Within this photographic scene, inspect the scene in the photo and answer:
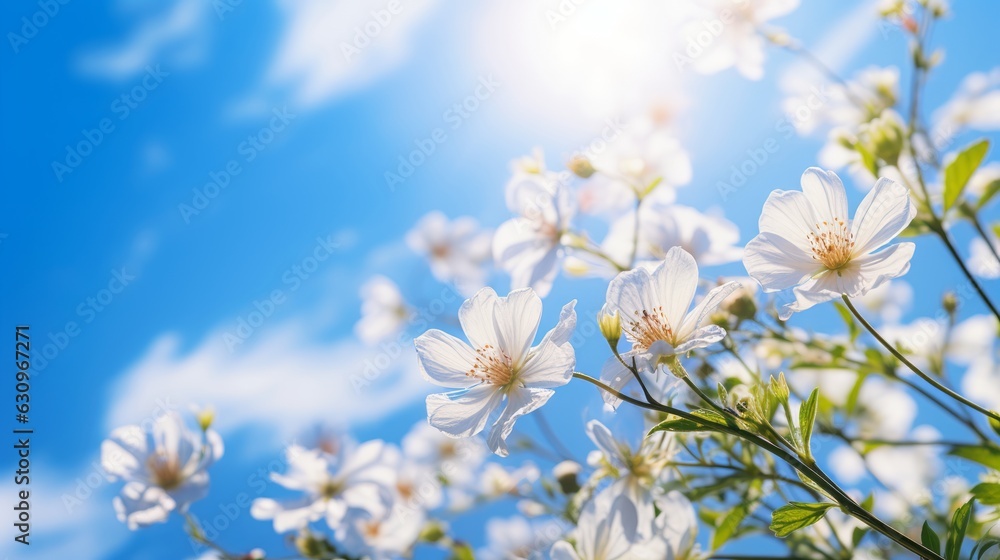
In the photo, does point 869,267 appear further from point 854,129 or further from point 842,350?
point 854,129

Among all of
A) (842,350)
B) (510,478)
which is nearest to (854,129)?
(842,350)

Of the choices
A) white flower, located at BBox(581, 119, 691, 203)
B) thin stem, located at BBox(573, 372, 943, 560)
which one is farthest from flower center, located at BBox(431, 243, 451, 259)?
thin stem, located at BBox(573, 372, 943, 560)

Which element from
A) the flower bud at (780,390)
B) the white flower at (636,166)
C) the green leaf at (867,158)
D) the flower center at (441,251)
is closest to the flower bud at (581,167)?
the white flower at (636,166)

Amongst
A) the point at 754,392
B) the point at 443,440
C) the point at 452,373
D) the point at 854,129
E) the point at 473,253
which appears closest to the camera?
the point at 754,392

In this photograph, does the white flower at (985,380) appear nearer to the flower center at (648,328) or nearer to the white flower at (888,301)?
the white flower at (888,301)

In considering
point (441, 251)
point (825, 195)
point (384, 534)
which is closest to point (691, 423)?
point (825, 195)

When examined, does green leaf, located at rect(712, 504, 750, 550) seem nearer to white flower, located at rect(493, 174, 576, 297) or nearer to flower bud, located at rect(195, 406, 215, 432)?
white flower, located at rect(493, 174, 576, 297)
